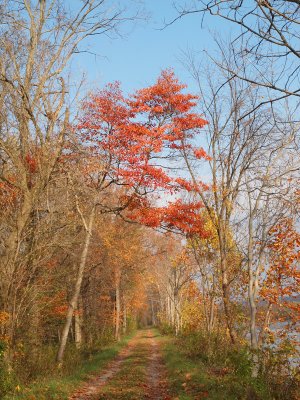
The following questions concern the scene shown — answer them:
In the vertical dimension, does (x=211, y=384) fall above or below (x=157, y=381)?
above

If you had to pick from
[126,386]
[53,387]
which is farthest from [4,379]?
[126,386]

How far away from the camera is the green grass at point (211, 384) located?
304 inches

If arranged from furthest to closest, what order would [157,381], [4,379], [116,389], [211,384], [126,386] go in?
[157,381]
[126,386]
[116,389]
[211,384]
[4,379]

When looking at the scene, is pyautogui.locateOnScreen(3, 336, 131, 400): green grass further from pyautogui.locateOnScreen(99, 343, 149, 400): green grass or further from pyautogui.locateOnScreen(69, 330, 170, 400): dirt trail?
pyautogui.locateOnScreen(99, 343, 149, 400): green grass

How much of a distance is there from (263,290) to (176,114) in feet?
26.1

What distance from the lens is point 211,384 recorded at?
32.9ft

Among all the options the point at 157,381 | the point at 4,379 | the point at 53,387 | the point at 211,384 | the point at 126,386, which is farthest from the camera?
the point at 157,381

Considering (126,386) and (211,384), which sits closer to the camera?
(211,384)

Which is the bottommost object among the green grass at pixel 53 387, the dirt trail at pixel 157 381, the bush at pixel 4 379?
the dirt trail at pixel 157 381

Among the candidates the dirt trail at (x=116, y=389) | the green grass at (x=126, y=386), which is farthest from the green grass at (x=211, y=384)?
the green grass at (x=126, y=386)

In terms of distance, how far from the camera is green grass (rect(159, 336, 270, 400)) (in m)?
7.71

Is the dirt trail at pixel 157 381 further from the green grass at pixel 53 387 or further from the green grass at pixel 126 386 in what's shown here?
the green grass at pixel 53 387

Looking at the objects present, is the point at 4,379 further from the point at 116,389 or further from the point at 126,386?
the point at 126,386

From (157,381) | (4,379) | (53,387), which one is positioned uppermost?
(4,379)
